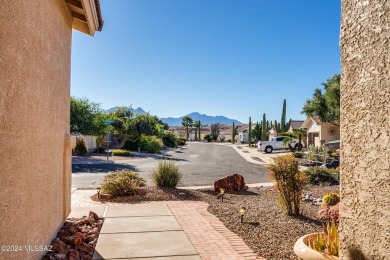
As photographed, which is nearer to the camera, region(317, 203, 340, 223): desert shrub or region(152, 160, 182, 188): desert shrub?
region(317, 203, 340, 223): desert shrub

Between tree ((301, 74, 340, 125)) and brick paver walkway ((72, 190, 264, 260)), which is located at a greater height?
tree ((301, 74, 340, 125))

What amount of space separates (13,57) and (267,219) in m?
5.82

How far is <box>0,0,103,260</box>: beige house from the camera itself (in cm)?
339

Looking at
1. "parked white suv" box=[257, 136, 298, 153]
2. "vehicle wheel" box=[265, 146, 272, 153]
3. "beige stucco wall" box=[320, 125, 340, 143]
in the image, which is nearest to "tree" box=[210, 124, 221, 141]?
"parked white suv" box=[257, 136, 298, 153]

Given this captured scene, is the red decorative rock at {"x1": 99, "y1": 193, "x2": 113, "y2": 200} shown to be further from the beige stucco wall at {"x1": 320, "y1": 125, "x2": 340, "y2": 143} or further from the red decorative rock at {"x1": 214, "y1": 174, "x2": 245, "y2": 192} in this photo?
the beige stucco wall at {"x1": 320, "y1": 125, "x2": 340, "y2": 143}

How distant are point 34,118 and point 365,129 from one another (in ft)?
12.5

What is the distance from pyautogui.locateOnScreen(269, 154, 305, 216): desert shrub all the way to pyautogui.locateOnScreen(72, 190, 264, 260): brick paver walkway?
5.18ft

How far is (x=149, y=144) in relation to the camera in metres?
37.5

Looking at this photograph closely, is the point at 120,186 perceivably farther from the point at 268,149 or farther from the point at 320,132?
the point at 320,132

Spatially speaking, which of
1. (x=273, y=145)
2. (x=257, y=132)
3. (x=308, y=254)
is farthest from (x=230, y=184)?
(x=257, y=132)

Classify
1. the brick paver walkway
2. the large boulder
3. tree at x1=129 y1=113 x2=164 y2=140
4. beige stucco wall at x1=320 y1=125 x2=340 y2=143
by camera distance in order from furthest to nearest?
1. beige stucco wall at x1=320 y1=125 x2=340 y2=143
2. tree at x1=129 y1=113 x2=164 y2=140
3. the large boulder
4. the brick paver walkway

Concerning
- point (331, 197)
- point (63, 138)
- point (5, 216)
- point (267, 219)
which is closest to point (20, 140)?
point (5, 216)

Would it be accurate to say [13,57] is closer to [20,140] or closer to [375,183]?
[20,140]

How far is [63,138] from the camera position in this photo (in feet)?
22.1
